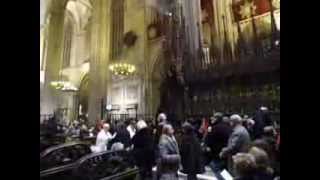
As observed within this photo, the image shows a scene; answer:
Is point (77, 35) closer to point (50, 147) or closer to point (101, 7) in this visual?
point (101, 7)

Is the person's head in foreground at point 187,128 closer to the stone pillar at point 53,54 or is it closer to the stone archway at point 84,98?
the stone archway at point 84,98

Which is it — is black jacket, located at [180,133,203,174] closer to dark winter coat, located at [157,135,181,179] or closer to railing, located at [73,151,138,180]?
dark winter coat, located at [157,135,181,179]

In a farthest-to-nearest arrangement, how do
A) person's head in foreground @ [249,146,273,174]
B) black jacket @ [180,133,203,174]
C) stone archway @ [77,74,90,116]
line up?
1. stone archway @ [77,74,90,116]
2. black jacket @ [180,133,203,174]
3. person's head in foreground @ [249,146,273,174]

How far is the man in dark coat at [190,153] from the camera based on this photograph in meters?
2.56

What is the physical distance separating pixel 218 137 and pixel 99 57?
1068 mm

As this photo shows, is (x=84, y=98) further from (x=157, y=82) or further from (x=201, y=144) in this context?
(x=201, y=144)

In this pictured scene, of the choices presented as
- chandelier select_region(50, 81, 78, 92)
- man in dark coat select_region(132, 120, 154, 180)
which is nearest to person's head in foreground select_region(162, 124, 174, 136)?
man in dark coat select_region(132, 120, 154, 180)

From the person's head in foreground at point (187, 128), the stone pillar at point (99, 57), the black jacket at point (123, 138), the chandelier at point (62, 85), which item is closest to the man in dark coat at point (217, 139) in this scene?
the person's head in foreground at point (187, 128)

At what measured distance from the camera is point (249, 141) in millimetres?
2414

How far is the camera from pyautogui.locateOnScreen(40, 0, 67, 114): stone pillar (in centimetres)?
295

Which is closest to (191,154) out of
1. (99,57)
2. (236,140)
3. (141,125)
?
(236,140)

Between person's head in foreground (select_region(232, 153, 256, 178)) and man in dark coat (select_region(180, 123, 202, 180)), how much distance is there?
243 mm

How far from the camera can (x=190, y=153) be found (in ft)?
8.56

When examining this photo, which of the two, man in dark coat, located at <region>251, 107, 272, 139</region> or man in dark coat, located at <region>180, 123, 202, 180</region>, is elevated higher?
man in dark coat, located at <region>251, 107, 272, 139</region>
